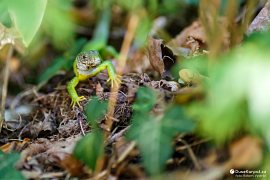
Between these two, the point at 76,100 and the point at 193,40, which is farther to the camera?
the point at 193,40

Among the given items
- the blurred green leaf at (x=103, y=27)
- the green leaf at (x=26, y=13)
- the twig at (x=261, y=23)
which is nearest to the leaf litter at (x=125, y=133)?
the twig at (x=261, y=23)

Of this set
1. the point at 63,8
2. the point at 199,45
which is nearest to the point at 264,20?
the point at 199,45

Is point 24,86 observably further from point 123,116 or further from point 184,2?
point 123,116

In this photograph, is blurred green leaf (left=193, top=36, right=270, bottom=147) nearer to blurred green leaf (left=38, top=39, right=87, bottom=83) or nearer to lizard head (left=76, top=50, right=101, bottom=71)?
lizard head (left=76, top=50, right=101, bottom=71)

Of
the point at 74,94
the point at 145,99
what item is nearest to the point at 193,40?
the point at 74,94

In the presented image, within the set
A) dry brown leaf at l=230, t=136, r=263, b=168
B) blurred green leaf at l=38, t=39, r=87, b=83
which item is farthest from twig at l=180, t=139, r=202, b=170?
blurred green leaf at l=38, t=39, r=87, b=83

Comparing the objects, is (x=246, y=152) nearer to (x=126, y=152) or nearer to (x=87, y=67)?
(x=126, y=152)
